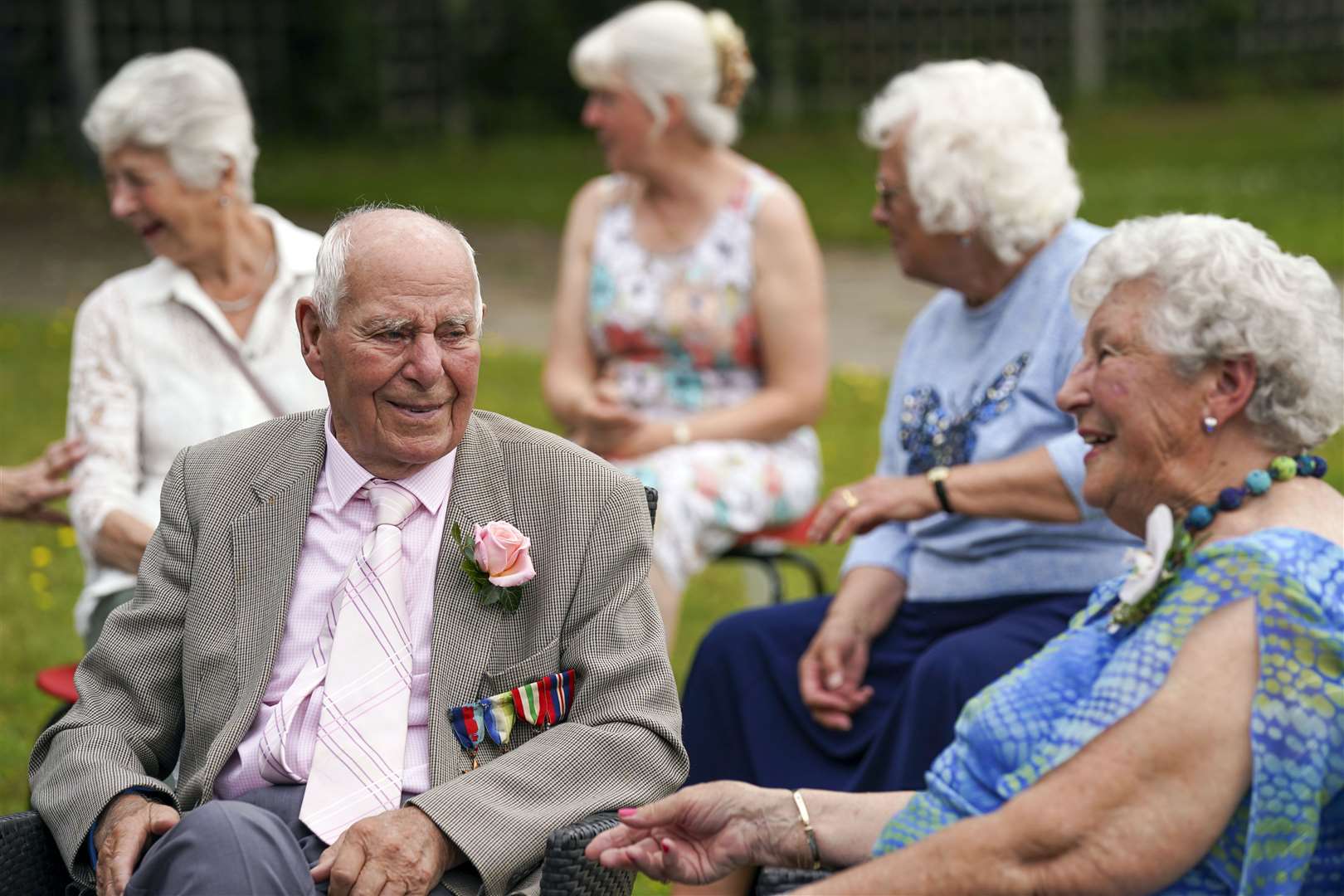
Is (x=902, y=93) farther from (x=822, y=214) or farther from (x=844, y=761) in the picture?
(x=822, y=214)

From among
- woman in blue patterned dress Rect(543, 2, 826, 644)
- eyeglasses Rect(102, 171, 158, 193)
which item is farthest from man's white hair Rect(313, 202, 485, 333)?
woman in blue patterned dress Rect(543, 2, 826, 644)

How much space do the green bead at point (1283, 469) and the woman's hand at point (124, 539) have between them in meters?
2.56

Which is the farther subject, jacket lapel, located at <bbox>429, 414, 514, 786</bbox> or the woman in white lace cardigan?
the woman in white lace cardigan

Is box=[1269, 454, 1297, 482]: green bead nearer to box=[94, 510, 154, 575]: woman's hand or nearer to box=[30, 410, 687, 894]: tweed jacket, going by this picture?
box=[30, 410, 687, 894]: tweed jacket

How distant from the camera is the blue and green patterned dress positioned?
2414mm

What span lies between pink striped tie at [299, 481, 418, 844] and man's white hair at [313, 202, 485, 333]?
347mm

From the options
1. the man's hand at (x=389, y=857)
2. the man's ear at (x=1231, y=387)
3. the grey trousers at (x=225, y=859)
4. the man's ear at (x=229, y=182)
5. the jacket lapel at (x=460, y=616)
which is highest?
the man's ear at (x=229, y=182)

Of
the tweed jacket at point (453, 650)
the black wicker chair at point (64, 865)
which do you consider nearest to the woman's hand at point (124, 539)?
the tweed jacket at point (453, 650)

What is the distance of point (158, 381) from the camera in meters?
4.33

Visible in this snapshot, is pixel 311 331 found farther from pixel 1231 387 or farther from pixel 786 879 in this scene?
pixel 1231 387

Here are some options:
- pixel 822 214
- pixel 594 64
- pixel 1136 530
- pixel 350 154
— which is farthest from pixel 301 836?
pixel 350 154

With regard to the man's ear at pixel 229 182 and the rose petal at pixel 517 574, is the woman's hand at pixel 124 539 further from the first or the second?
the rose petal at pixel 517 574

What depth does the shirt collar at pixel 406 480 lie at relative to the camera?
3.13 metres

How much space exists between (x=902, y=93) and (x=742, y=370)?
134 centimetres
